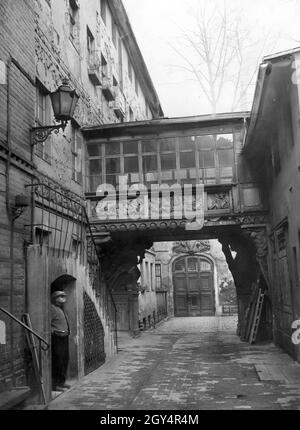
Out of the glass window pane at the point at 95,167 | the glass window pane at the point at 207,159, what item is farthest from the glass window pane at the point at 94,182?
the glass window pane at the point at 207,159

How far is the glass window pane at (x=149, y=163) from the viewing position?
48.0 ft

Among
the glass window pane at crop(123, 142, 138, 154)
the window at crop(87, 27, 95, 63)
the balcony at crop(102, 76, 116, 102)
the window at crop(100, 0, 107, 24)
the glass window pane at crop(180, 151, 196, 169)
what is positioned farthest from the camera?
the window at crop(100, 0, 107, 24)

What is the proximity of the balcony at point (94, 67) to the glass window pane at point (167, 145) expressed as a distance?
295 cm

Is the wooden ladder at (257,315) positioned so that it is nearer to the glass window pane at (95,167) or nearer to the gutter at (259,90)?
the gutter at (259,90)

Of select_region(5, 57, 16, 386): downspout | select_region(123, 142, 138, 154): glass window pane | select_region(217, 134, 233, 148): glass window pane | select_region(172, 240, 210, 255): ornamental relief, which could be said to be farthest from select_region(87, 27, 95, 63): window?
select_region(172, 240, 210, 255): ornamental relief

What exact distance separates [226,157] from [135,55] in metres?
10.7

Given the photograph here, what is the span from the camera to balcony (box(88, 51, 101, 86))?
15094mm

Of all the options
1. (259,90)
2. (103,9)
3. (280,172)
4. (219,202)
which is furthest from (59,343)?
(103,9)

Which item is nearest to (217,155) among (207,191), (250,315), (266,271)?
(207,191)

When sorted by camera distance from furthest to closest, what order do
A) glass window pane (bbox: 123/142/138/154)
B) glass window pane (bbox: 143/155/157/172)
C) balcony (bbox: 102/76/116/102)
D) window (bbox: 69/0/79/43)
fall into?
balcony (bbox: 102/76/116/102) → glass window pane (bbox: 123/142/138/154) → glass window pane (bbox: 143/155/157/172) → window (bbox: 69/0/79/43)

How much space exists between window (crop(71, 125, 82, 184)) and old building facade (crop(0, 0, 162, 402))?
0.09 ft

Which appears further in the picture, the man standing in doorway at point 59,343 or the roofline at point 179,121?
the roofline at point 179,121

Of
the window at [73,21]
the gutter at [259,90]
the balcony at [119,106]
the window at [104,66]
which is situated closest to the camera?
the gutter at [259,90]

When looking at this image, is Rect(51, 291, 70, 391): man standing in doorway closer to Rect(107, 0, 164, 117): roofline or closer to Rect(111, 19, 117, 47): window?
Rect(111, 19, 117, 47): window
